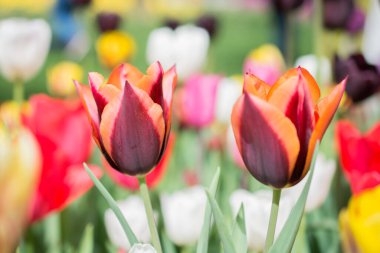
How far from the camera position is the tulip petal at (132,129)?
0.44 metres

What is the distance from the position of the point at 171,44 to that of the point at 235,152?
0.46 meters

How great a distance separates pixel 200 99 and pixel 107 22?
1.00m

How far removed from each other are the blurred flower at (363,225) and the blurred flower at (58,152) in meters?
0.24

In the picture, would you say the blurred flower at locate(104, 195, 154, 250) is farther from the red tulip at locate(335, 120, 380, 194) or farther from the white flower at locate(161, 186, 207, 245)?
the red tulip at locate(335, 120, 380, 194)

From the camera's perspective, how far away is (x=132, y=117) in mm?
442

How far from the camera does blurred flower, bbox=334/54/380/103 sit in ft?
2.95

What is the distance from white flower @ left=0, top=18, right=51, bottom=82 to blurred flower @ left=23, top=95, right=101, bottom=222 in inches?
12.8

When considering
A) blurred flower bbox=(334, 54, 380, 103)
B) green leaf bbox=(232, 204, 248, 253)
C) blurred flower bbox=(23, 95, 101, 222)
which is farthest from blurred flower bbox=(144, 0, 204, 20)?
green leaf bbox=(232, 204, 248, 253)

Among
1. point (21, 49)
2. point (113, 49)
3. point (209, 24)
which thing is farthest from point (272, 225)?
point (113, 49)

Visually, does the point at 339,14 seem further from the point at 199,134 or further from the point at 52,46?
the point at 52,46

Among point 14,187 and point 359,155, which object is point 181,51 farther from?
point 14,187

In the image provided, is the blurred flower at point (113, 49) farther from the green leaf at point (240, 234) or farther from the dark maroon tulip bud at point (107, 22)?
the green leaf at point (240, 234)

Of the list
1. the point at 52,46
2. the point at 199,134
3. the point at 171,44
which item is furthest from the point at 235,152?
the point at 52,46

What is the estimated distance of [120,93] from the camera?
44 centimetres
